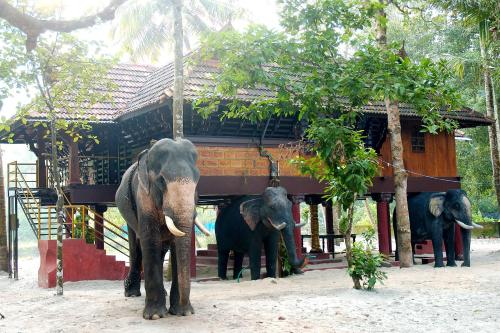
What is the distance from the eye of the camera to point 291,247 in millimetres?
13141

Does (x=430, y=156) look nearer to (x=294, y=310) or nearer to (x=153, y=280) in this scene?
(x=294, y=310)

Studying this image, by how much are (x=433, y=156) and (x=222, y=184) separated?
771cm

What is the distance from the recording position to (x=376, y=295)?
10.2 metres

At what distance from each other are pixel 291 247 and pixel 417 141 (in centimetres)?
761

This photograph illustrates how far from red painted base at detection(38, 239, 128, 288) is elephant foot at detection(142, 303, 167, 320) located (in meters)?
6.96

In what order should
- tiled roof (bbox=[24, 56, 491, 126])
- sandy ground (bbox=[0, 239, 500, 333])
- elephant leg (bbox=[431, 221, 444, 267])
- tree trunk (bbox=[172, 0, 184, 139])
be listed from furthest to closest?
elephant leg (bbox=[431, 221, 444, 267]) < tiled roof (bbox=[24, 56, 491, 126]) < tree trunk (bbox=[172, 0, 184, 139]) < sandy ground (bbox=[0, 239, 500, 333])

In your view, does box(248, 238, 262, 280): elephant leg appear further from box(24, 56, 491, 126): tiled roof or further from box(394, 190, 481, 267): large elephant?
box(394, 190, 481, 267): large elephant

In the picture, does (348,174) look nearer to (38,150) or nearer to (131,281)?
(131,281)

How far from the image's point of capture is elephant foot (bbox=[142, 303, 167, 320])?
26.2ft

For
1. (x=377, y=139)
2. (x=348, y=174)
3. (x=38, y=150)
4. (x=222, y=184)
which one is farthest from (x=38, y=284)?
(x=377, y=139)

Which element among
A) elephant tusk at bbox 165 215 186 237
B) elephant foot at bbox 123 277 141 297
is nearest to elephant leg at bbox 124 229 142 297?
elephant foot at bbox 123 277 141 297

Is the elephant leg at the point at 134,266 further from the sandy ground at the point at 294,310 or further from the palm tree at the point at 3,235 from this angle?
the palm tree at the point at 3,235

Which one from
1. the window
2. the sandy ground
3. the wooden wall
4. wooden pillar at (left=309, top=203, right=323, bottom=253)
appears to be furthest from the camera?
wooden pillar at (left=309, top=203, right=323, bottom=253)

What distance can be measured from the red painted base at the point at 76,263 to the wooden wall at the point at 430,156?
826cm
